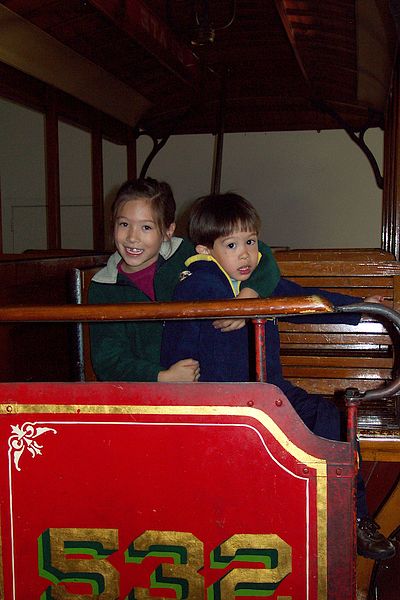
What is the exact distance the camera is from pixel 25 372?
2.34 meters

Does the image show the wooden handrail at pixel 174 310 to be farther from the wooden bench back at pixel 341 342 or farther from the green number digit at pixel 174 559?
the wooden bench back at pixel 341 342

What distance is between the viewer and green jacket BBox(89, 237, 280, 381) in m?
1.74

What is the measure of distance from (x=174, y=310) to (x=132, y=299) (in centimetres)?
56

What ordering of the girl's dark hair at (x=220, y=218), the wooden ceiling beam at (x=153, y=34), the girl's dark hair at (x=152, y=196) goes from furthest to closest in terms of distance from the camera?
the wooden ceiling beam at (x=153, y=34)
the girl's dark hair at (x=152, y=196)
the girl's dark hair at (x=220, y=218)

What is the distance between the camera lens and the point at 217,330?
1686 millimetres

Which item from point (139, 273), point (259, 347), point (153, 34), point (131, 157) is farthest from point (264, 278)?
point (131, 157)

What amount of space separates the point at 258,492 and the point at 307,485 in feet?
0.33

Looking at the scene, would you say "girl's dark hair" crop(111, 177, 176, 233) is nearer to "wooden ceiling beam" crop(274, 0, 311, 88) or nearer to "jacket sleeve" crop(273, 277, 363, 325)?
"jacket sleeve" crop(273, 277, 363, 325)

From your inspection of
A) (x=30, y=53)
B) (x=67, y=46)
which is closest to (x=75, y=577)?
(x=30, y=53)

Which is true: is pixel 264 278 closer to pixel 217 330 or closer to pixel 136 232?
pixel 217 330

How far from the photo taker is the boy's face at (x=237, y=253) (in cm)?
175

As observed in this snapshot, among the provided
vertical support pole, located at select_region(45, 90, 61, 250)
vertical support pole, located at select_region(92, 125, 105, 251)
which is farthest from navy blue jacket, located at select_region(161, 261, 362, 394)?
vertical support pole, located at select_region(92, 125, 105, 251)

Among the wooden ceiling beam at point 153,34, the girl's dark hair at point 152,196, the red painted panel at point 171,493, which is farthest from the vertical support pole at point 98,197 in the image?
the red painted panel at point 171,493

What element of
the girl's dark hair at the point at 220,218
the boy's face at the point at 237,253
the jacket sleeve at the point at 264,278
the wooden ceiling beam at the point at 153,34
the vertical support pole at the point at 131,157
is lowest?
the jacket sleeve at the point at 264,278
